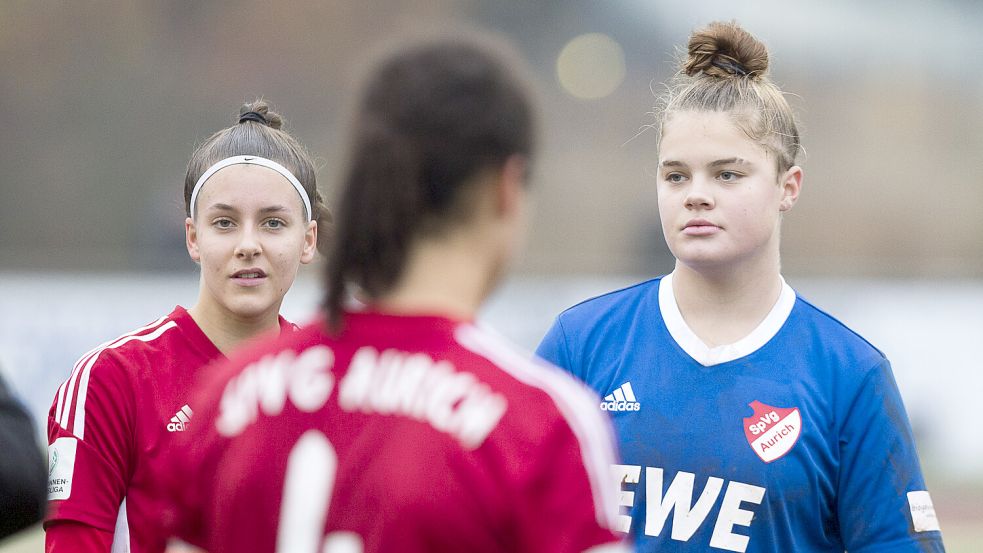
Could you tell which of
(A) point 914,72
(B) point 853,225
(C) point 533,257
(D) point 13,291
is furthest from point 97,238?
(A) point 914,72

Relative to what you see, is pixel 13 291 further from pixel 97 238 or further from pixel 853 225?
pixel 853 225

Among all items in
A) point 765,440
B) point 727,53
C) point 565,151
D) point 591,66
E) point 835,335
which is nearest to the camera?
point 765,440

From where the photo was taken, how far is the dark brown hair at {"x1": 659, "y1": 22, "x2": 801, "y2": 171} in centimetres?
277

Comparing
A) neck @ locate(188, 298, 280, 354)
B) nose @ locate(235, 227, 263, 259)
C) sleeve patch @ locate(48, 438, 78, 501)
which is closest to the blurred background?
neck @ locate(188, 298, 280, 354)

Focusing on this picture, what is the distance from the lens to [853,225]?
13.6m

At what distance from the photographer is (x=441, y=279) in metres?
1.64

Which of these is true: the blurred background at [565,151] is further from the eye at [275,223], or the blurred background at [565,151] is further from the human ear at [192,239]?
the eye at [275,223]

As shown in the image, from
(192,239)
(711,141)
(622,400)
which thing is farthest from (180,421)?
(711,141)

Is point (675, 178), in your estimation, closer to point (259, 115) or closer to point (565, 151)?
point (259, 115)

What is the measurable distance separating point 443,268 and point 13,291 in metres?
8.74

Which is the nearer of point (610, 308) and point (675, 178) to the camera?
point (675, 178)

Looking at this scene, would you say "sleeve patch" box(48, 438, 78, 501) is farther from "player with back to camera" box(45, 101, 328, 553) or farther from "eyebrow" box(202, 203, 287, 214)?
"eyebrow" box(202, 203, 287, 214)

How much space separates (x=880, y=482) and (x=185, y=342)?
1.62 metres

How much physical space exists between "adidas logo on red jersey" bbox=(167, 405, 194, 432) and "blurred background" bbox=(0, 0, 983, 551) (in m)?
6.61
